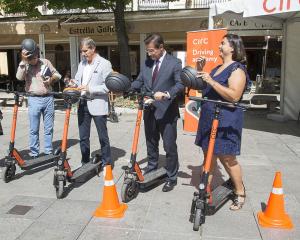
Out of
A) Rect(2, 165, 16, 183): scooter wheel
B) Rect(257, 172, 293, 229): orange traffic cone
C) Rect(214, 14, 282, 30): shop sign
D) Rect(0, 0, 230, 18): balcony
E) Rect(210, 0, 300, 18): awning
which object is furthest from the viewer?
Rect(0, 0, 230, 18): balcony

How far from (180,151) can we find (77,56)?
38.8 feet

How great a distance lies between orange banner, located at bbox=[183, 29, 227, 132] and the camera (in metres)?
7.25

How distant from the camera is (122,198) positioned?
13.7ft

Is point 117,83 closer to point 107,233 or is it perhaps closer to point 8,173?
point 107,233

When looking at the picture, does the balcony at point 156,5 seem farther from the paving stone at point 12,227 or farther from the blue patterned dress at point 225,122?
the paving stone at point 12,227

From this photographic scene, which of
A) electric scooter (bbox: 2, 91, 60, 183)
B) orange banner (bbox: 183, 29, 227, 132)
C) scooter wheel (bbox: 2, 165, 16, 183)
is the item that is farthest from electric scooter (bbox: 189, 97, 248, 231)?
orange banner (bbox: 183, 29, 227, 132)

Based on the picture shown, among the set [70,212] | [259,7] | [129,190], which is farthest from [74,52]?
[70,212]

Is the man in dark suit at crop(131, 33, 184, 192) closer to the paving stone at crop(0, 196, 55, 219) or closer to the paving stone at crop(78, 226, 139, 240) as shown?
the paving stone at crop(78, 226, 139, 240)

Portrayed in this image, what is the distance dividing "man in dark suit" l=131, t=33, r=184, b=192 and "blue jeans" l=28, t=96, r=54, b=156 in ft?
5.87

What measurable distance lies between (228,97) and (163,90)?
1010 mm

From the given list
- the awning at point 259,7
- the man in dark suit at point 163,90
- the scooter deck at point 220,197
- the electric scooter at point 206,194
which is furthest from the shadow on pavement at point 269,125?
the electric scooter at point 206,194

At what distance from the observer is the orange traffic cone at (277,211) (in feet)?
12.2

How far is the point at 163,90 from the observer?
4.39 m

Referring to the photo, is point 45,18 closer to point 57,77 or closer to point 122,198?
point 57,77
